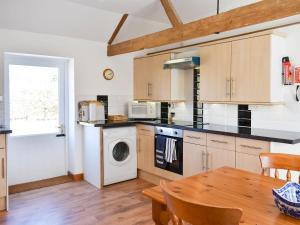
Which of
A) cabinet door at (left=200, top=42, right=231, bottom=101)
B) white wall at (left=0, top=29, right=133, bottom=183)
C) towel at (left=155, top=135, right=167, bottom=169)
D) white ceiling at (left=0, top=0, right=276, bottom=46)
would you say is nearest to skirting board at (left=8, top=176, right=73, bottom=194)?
white wall at (left=0, top=29, right=133, bottom=183)

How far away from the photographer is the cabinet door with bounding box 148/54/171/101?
13.3 ft

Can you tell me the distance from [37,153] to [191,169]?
2.37 meters

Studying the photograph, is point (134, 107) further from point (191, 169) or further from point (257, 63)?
A: point (257, 63)

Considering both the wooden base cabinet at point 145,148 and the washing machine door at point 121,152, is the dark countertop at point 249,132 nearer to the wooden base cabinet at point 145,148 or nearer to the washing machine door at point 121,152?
the wooden base cabinet at point 145,148

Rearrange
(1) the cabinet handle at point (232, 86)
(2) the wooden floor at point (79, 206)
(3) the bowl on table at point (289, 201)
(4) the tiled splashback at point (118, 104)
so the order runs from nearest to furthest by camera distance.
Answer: (3) the bowl on table at point (289, 201)
(2) the wooden floor at point (79, 206)
(1) the cabinet handle at point (232, 86)
(4) the tiled splashback at point (118, 104)

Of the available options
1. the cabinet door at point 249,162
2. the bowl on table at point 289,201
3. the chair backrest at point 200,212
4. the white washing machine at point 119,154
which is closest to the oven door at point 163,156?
the white washing machine at point 119,154

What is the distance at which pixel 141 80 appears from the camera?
4578 millimetres

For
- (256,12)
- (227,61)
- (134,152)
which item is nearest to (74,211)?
(134,152)

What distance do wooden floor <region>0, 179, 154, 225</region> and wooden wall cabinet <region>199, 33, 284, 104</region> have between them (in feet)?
5.52

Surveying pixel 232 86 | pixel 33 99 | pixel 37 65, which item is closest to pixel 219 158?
pixel 232 86

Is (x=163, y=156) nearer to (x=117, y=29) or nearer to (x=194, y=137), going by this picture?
(x=194, y=137)

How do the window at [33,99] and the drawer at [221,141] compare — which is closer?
the drawer at [221,141]

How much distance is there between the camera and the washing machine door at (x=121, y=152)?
385 cm

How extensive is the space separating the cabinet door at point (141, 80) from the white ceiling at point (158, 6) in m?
0.84
